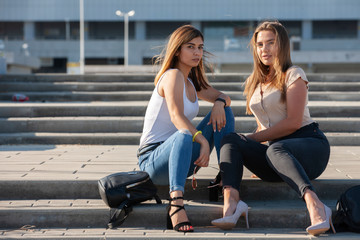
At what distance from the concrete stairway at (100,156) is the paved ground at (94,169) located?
0.03 ft

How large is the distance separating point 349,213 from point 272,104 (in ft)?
3.25

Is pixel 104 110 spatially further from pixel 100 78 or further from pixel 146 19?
pixel 146 19

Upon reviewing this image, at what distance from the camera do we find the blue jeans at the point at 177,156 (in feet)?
11.7

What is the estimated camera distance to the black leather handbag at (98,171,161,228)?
145 inches

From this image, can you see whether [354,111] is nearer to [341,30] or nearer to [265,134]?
[265,134]

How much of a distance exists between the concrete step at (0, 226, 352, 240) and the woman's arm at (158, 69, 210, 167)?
0.51 meters

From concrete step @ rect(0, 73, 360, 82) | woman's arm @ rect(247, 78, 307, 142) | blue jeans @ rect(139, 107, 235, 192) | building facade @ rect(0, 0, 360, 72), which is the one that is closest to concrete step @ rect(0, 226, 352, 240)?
blue jeans @ rect(139, 107, 235, 192)

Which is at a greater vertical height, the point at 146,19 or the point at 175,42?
the point at 146,19

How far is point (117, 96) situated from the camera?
29.3ft

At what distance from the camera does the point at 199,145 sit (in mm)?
3816

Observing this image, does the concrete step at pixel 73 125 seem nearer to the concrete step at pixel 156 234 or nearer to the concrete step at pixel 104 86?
the concrete step at pixel 104 86

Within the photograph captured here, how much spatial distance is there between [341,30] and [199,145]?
47360 millimetres

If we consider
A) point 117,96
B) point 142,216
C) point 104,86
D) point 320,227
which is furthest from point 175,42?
point 104,86

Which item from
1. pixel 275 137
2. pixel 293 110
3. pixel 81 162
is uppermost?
pixel 293 110
